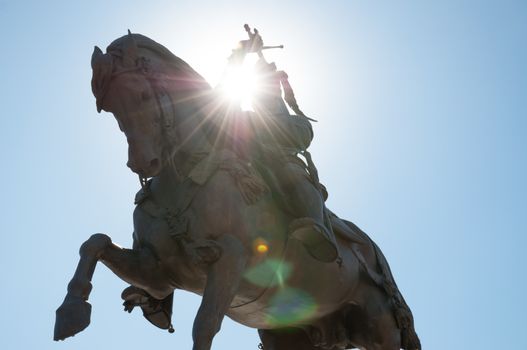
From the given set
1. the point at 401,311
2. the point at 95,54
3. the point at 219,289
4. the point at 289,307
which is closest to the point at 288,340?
the point at 289,307

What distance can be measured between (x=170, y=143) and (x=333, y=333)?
2.82m

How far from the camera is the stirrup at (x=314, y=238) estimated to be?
25.5 feet

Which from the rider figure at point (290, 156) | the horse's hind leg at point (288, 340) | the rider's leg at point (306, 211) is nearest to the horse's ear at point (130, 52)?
the rider figure at point (290, 156)

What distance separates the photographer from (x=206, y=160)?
766cm

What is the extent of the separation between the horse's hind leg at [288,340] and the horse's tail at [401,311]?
2.84 feet

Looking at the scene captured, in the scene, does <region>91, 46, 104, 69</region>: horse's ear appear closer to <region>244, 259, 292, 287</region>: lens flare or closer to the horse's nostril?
the horse's nostril

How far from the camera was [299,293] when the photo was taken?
8336 mm

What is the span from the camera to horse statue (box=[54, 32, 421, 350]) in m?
7.32

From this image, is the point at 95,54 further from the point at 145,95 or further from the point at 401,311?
the point at 401,311

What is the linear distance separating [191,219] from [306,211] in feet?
3.55

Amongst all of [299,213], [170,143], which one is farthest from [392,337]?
[170,143]

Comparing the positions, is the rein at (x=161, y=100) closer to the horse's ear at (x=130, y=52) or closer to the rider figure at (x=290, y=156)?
the horse's ear at (x=130, y=52)

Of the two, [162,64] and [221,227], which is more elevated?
[162,64]

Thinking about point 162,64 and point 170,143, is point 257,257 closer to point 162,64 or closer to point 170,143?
point 170,143
